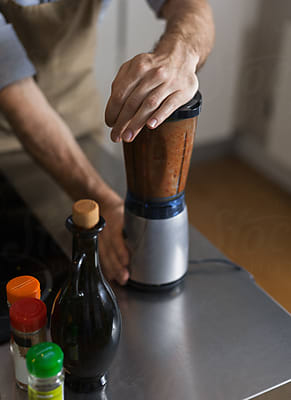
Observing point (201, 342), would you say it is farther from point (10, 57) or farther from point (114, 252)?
point (10, 57)

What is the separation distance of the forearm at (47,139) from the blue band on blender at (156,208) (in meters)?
0.17

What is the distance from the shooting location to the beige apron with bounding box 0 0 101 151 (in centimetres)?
100

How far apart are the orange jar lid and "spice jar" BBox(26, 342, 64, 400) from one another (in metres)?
0.09

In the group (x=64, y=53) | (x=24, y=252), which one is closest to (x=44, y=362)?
(x=24, y=252)

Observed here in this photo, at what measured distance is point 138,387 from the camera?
634 mm

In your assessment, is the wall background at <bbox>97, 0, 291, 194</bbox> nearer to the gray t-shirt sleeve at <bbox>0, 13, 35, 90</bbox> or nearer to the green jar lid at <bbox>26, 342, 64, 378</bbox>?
the gray t-shirt sleeve at <bbox>0, 13, 35, 90</bbox>

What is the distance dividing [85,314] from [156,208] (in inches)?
8.8

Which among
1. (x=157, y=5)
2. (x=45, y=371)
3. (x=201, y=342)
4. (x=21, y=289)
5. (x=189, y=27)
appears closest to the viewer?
(x=45, y=371)

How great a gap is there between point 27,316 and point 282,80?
0.66 meters

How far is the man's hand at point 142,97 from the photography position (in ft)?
2.14

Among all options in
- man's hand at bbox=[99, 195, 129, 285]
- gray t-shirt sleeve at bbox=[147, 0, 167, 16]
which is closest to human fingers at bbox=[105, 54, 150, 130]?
man's hand at bbox=[99, 195, 129, 285]

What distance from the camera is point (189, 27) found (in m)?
0.87

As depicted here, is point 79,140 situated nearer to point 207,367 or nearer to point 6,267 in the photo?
point 6,267

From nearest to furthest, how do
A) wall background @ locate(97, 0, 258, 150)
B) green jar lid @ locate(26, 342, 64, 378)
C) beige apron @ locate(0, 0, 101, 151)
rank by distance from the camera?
green jar lid @ locate(26, 342, 64, 378) → wall background @ locate(97, 0, 258, 150) → beige apron @ locate(0, 0, 101, 151)
